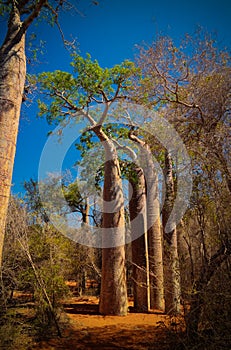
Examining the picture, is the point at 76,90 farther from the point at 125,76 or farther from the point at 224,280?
the point at 224,280

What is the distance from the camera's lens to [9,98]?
2.44m

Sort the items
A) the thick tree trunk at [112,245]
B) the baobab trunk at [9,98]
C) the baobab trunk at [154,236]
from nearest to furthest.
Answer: the baobab trunk at [9,98]
the thick tree trunk at [112,245]
the baobab trunk at [154,236]

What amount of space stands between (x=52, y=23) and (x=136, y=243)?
240 inches

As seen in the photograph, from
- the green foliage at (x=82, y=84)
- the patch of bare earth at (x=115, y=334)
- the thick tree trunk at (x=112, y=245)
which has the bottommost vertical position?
the patch of bare earth at (x=115, y=334)

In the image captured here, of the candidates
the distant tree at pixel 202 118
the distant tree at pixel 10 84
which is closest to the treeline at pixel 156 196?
the distant tree at pixel 202 118

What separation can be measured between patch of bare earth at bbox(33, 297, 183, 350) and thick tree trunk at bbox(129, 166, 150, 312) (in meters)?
1.14

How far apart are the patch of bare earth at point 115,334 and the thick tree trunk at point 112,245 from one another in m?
0.41

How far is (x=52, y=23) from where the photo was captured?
333cm

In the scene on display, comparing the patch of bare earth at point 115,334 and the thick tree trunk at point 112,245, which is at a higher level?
the thick tree trunk at point 112,245

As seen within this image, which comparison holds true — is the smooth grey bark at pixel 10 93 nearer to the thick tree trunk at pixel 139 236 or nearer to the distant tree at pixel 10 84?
the distant tree at pixel 10 84

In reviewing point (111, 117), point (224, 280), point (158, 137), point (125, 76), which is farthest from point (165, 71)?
point (224, 280)

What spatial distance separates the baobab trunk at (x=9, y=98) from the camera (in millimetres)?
2217

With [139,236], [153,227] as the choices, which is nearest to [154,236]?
[153,227]

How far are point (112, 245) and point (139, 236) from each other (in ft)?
4.04
